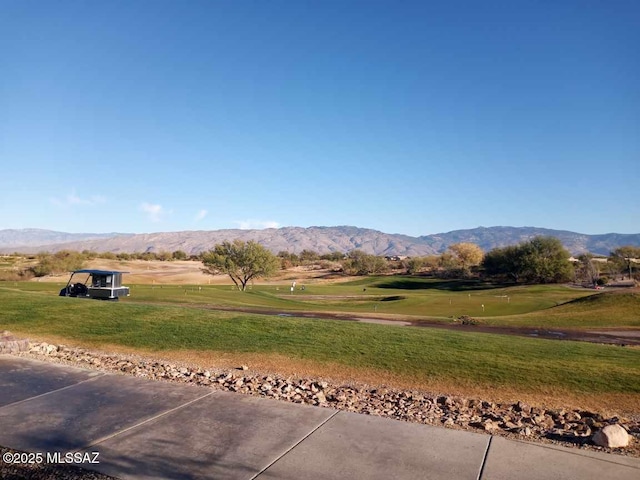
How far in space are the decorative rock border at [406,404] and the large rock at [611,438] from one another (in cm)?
7

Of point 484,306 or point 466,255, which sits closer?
point 484,306

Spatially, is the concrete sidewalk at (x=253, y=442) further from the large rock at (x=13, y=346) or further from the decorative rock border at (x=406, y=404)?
the large rock at (x=13, y=346)

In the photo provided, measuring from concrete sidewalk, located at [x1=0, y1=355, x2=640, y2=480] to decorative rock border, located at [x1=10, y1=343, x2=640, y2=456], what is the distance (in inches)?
38.2

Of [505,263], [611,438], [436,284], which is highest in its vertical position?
[505,263]

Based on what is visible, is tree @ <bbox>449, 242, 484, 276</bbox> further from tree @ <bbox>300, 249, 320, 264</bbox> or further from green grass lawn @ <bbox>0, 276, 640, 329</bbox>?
green grass lawn @ <bbox>0, 276, 640, 329</bbox>

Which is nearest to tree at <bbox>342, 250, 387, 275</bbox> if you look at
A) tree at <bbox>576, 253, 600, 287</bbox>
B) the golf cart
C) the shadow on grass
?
the shadow on grass

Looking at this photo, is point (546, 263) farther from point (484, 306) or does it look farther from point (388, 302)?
point (388, 302)

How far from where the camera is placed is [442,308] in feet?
140

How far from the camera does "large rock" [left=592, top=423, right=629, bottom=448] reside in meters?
5.79

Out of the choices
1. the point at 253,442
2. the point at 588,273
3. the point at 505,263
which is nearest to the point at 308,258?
the point at 505,263

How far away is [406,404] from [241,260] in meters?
53.6

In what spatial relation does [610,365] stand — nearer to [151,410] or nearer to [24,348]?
[151,410]

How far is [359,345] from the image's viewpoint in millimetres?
14172

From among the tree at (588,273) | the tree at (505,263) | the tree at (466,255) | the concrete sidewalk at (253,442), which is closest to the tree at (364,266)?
the tree at (466,255)
